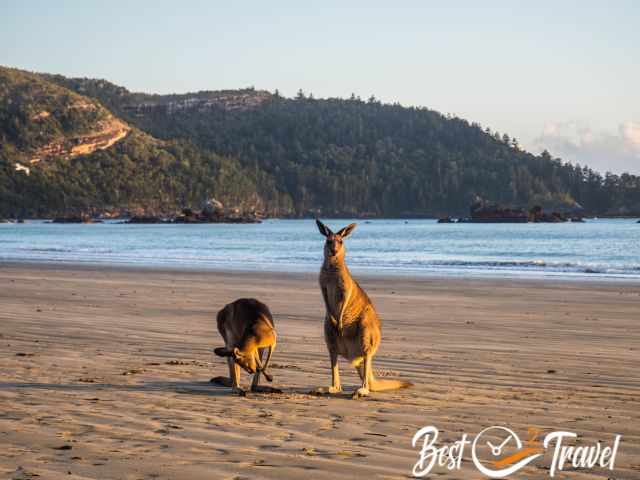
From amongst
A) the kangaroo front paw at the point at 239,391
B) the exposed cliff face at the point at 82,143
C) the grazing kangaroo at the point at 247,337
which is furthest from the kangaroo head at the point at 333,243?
the exposed cliff face at the point at 82,143

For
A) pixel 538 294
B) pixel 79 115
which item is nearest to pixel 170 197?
pixel 79 115

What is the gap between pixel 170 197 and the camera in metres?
173

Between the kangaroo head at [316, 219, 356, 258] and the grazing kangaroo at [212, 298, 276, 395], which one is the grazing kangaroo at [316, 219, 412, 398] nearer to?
the kangaroo head at [316, 219, 356, 258]

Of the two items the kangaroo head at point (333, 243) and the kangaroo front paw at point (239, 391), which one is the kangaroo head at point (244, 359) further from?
the kangaroo head at point (333, 243)

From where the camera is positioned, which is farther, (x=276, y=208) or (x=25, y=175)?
(x=276, y=208)

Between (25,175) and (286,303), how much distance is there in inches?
6169

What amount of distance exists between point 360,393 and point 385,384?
33 centimetres

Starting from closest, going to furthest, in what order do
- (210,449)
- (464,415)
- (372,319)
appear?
(210,449) → (464,415) → (372,319)

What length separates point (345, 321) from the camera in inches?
298

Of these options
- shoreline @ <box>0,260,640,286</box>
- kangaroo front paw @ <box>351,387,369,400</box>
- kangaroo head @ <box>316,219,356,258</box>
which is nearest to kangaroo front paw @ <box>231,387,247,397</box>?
kangaroo front paw @ <box>351,387,369,400</box>

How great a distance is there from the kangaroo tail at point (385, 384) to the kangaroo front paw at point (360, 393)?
0.42 feet

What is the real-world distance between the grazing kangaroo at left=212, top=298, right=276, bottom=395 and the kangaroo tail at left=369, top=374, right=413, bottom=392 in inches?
32.2

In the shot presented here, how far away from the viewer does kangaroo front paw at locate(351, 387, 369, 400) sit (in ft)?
24.1

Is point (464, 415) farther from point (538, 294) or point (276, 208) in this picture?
point (276, 208)
